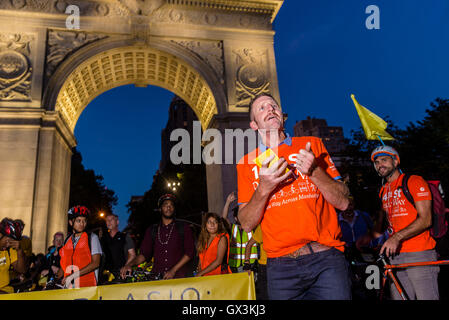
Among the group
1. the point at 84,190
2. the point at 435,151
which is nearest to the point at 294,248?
the point at 435,151

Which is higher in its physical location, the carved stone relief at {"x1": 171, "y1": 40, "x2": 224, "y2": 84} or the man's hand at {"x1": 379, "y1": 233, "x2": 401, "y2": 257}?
the carved stone relief at {"x1": 171, "y1": 40, "x2": 224, "y2": 84}

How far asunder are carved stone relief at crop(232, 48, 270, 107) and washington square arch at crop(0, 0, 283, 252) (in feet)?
0.17

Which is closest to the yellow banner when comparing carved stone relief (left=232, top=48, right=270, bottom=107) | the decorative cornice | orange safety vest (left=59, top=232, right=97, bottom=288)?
orange safety vest (left=59, top=232, right=97, bottom=288)

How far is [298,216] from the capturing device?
2.01 m

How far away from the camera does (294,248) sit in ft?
6.69

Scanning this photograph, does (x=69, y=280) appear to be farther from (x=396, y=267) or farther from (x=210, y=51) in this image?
(x=210, y=51)

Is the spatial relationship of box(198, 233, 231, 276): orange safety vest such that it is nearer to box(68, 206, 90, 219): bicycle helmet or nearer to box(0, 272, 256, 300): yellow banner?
box(68, 206, 90, 219): bicycle helmet

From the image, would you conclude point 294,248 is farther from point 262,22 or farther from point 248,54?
point 262,22

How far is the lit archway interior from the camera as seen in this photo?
1688 cm

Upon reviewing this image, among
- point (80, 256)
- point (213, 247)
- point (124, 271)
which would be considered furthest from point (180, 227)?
point (80, 256)

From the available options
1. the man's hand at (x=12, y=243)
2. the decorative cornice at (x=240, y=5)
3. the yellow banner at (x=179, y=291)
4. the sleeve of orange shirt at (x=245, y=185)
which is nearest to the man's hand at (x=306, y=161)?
the sleeve of orange shirt at (x=245, y=185)

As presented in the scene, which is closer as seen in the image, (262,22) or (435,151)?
(262,22)

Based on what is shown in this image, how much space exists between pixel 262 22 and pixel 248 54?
220 cm

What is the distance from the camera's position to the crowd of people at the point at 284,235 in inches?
77.9
